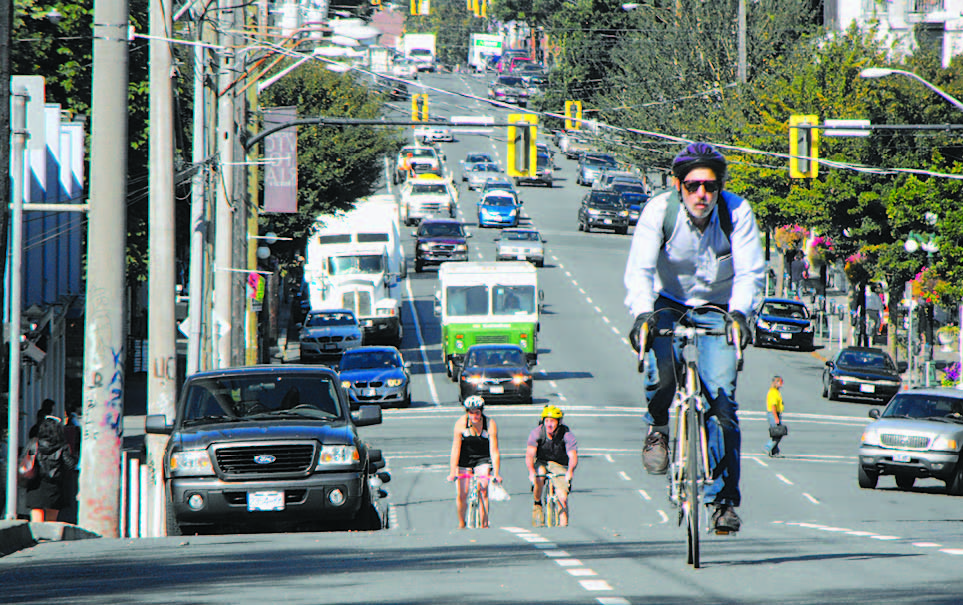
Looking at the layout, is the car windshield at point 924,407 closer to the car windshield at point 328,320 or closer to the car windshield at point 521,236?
the car windshield at point 328,320

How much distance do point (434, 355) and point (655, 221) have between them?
43.9m

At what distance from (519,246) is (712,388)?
55327mm

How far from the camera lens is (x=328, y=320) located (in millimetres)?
50375

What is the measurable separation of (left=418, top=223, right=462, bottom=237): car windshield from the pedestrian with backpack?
154ft

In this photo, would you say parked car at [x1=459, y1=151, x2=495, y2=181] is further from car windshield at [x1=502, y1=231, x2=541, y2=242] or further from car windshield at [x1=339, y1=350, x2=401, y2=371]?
car windshield at [x1=339, y1=350, x2=401, y2=371]

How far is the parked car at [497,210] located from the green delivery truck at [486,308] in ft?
99.8

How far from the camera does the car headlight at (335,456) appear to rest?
13.2 metres

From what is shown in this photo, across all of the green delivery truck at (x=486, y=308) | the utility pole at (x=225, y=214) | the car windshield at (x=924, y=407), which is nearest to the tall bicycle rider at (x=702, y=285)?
the car windshield at (x=924, y=407)

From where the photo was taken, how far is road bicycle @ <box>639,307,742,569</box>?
816 cm

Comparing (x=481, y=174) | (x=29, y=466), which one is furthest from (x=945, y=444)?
(x=481, y=174)

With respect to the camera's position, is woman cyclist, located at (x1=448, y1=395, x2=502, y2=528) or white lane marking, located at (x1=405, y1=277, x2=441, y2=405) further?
white lane marking, located at (x1=405, y1=277, x2=441, y2=405)

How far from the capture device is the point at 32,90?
2130cm

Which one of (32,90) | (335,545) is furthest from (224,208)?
(335,545)

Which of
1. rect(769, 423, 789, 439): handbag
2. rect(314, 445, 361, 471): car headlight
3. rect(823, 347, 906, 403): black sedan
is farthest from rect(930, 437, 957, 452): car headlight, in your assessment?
rect(823, 347, 906, 403): black sedan
